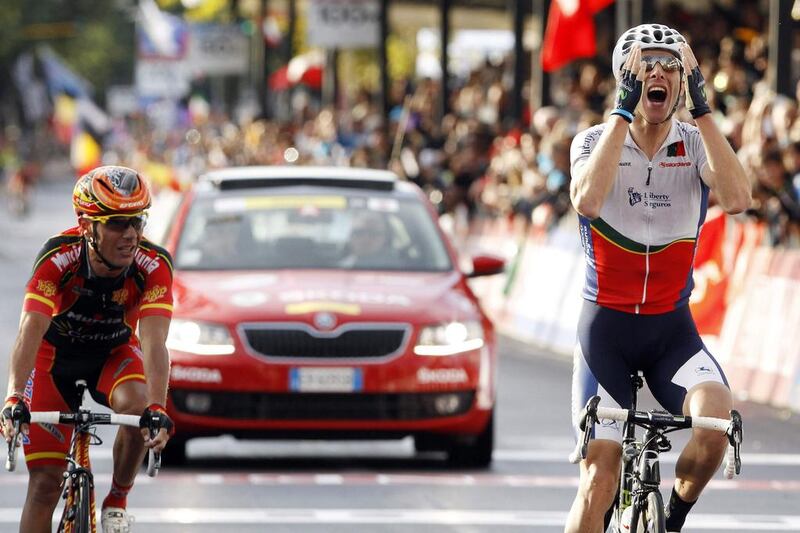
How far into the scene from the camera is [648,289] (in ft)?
23.9

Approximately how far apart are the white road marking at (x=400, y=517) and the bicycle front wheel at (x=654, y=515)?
3.41 m

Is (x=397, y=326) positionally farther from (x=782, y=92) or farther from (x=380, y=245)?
(x=782, y=92)

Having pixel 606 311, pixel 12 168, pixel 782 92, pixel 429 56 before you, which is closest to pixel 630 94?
pixel 606 311

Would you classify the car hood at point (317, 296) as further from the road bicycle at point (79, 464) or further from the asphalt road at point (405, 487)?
the road bicycle at point (79, 464)

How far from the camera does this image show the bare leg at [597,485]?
7.10 meters

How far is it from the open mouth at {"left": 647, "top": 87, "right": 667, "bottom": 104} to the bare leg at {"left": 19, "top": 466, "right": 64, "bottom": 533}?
2584 mm

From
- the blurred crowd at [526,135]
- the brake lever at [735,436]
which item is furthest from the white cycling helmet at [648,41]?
the blurred crowd at [526,135]

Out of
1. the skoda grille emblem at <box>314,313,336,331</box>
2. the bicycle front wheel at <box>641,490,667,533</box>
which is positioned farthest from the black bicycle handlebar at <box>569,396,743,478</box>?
the skoda grille emblem at <box>314,313,336,331</box>

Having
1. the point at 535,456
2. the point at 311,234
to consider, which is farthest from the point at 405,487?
the point at 311,234

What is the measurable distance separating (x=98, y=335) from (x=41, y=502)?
680 millimetres

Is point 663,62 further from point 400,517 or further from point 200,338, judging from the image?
point 200,338

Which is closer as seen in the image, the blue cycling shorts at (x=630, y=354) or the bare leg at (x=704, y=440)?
the bare leg at (x=704, y=440)

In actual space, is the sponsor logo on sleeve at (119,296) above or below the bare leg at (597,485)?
above

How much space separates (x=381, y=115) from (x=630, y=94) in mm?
30680
